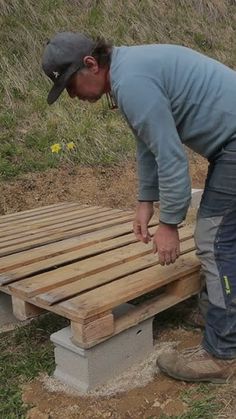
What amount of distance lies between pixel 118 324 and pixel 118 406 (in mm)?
383

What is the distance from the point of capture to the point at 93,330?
258 centimetres

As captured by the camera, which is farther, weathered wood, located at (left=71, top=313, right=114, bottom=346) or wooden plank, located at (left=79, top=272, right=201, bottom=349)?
wooden plank, located at (left=79, top=272, right=201, bottom=349)

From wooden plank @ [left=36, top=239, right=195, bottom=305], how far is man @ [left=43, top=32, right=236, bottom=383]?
1.30 feet

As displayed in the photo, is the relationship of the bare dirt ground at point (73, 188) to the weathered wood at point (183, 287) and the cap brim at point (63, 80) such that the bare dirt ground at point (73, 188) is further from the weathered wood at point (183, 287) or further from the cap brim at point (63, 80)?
the cap brim at point (63, 80)

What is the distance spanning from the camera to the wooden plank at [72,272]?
2914mm

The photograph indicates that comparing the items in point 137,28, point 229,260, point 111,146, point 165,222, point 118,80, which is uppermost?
point 118,80

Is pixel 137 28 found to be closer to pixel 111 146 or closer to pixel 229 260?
pixel 111 146

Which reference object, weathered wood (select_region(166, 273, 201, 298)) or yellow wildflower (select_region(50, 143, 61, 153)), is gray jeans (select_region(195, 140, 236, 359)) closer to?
weathered wood (select_region(166, 273, 201, 298))

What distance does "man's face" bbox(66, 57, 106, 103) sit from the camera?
2371 mm

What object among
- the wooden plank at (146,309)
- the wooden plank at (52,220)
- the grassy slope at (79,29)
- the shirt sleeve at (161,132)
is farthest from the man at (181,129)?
the grassy slope at (79,29)

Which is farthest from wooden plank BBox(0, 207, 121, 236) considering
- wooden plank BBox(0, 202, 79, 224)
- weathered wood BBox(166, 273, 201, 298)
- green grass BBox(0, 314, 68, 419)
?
weathered wood BBox(166, 273, 201, 298)

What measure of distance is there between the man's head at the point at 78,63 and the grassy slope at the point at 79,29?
4017mm

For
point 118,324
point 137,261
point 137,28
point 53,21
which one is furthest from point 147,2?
point 118,324

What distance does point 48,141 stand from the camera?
22.9ft
